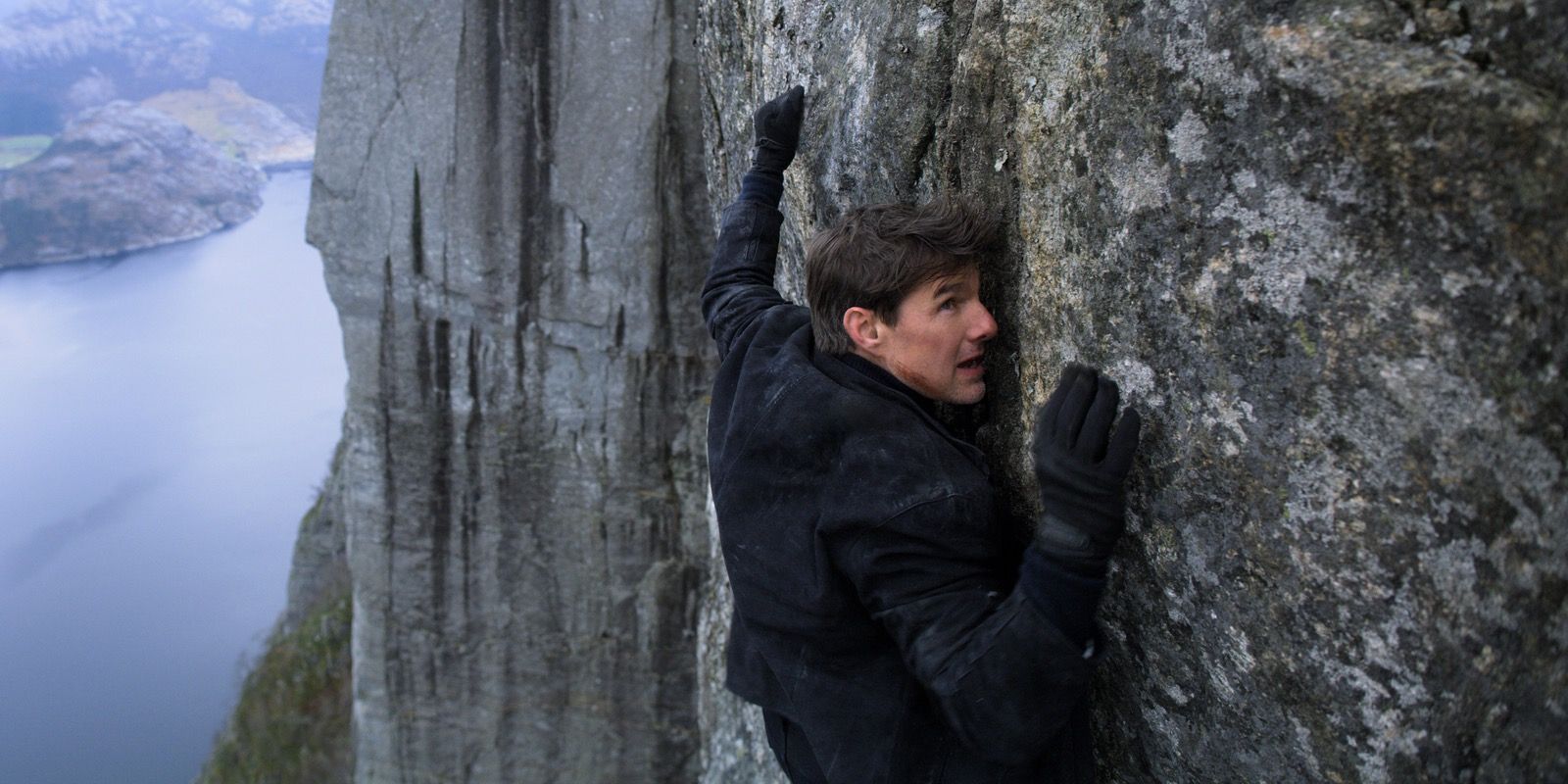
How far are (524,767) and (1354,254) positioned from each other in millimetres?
6810

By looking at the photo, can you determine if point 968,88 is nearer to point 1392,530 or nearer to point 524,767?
point 1392,530

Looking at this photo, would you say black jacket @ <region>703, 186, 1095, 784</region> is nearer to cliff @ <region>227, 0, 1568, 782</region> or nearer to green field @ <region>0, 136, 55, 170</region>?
cliff @ <region>227, 0, 1568, 782</region>

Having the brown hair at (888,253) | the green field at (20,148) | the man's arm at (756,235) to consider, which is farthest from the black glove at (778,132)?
the green field at (20,148)

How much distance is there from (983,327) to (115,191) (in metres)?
23.4

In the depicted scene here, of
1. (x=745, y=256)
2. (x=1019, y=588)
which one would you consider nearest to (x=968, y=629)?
(x=1019, y=588)

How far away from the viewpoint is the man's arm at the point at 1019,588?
1.53m

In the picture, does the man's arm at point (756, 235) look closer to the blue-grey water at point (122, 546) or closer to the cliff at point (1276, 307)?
the cliff at point (1276, 307)

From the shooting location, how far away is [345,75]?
592cm

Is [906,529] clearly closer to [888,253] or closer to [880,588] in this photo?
[880,588]

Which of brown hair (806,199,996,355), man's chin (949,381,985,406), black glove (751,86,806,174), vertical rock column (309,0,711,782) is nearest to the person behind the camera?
brown hair (806,199,996,355)

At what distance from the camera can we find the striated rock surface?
4.11ft

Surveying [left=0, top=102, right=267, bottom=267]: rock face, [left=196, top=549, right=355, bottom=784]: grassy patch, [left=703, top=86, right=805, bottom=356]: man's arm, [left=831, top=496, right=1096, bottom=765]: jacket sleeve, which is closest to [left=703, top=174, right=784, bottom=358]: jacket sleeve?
[left=703, top=86, right=805, bottom=356]: man's arm

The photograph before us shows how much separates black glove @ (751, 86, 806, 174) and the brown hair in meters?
0.61

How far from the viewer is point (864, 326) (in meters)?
1.87
